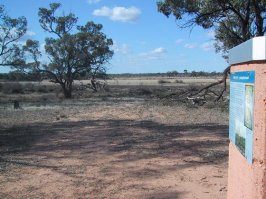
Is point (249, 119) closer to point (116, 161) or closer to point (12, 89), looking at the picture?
point (116, 161)

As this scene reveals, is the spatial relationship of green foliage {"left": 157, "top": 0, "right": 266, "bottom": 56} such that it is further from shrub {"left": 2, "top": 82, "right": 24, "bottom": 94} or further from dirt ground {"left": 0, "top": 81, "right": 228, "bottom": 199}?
shrub {"left": 2, "top": 82, "right": 24, "bottom": 94}

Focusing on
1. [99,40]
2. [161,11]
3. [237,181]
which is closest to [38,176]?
[237,181]

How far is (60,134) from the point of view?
15727 millimetres

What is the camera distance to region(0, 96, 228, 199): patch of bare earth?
8039 millimetres

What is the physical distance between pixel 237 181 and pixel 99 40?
45418 mm

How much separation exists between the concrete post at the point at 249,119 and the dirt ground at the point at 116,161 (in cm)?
309

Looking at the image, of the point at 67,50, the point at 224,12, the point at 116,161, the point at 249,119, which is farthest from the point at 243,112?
the point at 67,50

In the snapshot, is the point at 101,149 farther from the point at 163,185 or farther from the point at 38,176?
the point at 163,185

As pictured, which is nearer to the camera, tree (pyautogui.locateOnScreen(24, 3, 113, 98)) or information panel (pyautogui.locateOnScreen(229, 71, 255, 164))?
information panel (pyautogui.locateOnScreen(229, 71, 255, 164))

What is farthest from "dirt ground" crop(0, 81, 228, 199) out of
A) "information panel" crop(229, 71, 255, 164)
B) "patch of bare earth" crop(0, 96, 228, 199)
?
"information panel" crop(229, 71, 255, 164)

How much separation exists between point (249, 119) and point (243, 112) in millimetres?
273

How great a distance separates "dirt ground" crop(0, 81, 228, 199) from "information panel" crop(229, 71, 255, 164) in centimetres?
307

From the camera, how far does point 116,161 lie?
34.3 feet

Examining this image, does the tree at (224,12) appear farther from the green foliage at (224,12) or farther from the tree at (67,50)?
the tree at (67,50)
